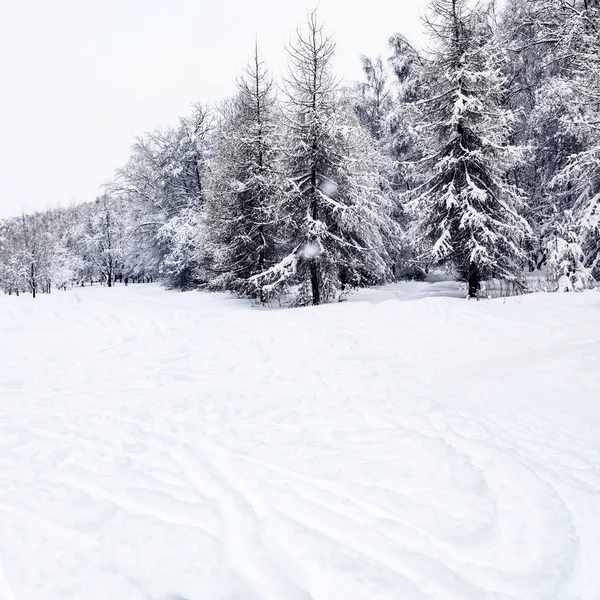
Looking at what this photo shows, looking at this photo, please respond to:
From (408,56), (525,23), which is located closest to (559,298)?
(525,23)

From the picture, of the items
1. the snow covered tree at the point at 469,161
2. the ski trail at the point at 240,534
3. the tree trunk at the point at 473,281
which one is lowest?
the ski trail at the point at 240,534

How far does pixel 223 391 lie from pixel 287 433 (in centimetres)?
172

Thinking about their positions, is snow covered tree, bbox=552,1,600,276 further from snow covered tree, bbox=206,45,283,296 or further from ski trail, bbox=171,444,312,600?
ski trail, bbox=171,444,312,600

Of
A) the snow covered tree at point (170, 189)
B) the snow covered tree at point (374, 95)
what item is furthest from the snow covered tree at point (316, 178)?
the snow covered tree at point (170, 189)

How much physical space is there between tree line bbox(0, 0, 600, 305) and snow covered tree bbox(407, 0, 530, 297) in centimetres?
5

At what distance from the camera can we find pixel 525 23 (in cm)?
1648

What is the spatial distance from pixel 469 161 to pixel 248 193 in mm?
8395

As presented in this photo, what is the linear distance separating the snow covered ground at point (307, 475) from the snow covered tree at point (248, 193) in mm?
9386

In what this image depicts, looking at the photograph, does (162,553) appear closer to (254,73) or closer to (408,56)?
(254,73)

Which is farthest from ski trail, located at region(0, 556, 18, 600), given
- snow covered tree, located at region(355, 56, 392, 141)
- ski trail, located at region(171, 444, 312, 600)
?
snow covered tree, located at region(355, 56, 392, 141)

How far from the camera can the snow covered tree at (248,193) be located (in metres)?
15.8

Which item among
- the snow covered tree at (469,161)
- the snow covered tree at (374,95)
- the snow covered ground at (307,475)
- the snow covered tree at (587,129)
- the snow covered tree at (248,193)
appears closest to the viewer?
the snow covered ground at (307,475)

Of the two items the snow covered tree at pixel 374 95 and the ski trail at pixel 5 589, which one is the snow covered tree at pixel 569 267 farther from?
the snow covered tree at pixel 374 95

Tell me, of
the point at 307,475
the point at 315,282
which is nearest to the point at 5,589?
the point at 307,475
